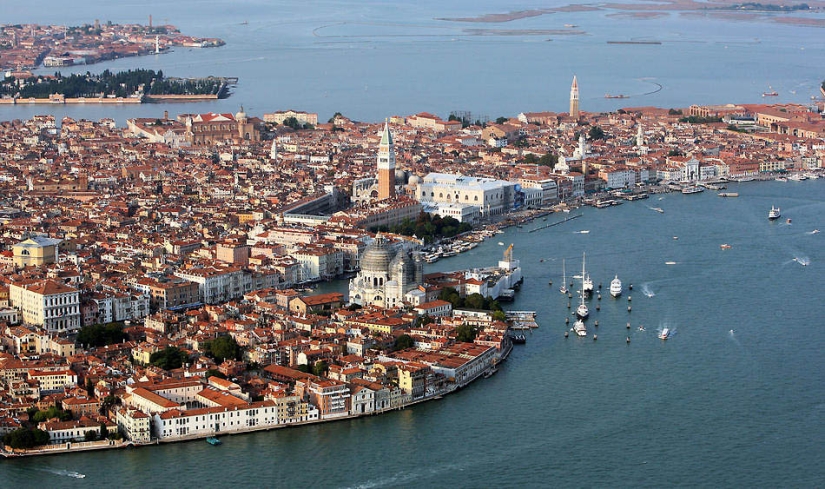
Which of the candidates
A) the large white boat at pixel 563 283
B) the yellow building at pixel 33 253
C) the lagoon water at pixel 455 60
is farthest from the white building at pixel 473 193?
the lagoon water at pixel 455 60

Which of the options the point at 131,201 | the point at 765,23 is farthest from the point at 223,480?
the point at 765,23

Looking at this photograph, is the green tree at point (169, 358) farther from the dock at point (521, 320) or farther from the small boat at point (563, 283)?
the small boat at point (563, 283)

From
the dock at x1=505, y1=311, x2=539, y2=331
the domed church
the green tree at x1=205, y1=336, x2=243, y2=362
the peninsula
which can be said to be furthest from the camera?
the domed church

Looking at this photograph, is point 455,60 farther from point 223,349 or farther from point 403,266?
point 223,349

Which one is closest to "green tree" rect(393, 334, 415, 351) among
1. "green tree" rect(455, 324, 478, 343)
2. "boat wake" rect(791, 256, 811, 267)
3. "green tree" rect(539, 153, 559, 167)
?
"green tree" rect(455, 324, 478, 343)

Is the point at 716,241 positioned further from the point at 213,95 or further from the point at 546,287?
the point at 213,95

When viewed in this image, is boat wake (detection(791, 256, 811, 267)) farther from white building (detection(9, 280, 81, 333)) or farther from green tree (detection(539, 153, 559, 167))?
green tree (detection(539, 153, 559, 167))

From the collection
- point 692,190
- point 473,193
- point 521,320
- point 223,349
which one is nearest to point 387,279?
point 521,320
